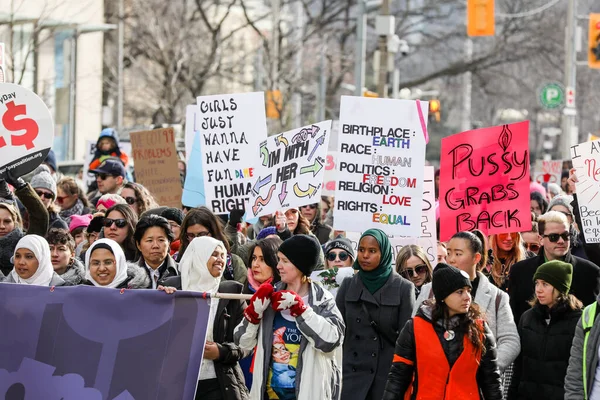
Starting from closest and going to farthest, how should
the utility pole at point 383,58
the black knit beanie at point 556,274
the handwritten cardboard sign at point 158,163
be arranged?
the black knit beanie at point 556,274
the handwritten cardboard sign at point 158,163
the utility pole at point 383,58

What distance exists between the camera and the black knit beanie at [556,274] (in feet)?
25.0

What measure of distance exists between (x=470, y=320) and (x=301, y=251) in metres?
0.92

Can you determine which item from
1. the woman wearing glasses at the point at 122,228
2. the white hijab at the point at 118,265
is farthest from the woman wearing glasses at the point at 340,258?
the white hijab at the point at 118,265

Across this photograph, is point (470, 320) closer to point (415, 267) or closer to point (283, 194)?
point (415, 267)

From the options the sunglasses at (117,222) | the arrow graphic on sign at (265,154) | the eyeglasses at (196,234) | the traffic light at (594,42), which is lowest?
the eyeglasses at (196,234)

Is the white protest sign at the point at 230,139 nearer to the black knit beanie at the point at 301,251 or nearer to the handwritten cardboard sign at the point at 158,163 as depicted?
the handwritten cardboard sign at the point at 158,163

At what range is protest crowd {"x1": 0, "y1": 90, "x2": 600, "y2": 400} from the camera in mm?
6645

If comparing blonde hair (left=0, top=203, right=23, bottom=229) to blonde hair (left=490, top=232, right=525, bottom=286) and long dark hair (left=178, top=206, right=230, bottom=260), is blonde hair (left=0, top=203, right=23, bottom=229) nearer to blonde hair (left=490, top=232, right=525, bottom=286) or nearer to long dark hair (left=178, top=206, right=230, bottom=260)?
long dark hair (left=178, top=206, right=230, bottom=260)

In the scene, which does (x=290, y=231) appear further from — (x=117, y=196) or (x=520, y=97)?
(x=520, y=97)

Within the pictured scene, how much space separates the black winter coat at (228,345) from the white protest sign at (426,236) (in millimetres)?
2920

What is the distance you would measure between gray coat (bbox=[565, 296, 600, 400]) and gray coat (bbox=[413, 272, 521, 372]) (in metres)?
0.52

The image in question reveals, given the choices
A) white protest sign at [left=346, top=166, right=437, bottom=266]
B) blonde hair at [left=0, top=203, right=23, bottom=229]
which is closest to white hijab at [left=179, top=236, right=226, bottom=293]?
blonde hair at [left=0, top=203, right=23, bottom=229]

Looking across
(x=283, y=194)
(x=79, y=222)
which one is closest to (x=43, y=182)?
(x=79, y=222)

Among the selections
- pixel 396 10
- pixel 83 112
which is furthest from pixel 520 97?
pixel 83 112
